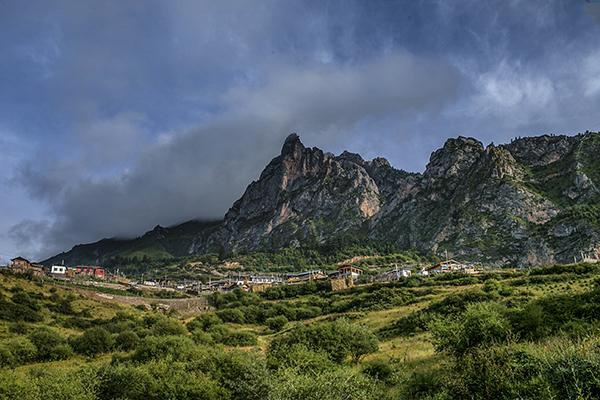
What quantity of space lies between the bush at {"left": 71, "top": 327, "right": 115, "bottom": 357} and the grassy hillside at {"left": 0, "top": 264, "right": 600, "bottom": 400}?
18 centimetres

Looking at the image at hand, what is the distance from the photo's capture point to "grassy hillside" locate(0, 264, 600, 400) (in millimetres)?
23891

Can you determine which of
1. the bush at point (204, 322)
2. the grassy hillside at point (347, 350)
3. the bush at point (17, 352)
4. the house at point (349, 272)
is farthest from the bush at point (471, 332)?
the house at point (349, 272)

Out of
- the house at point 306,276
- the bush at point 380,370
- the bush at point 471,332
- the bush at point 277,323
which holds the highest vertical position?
the bush at point 471,332

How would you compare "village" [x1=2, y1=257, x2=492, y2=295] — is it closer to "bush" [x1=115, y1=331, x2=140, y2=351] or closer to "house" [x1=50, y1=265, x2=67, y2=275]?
"house" [x1=50, y1=265, x2=67, y2=275]

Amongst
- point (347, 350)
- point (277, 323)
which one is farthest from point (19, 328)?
point (347, 350)

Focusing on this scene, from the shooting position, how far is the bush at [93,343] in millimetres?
68812

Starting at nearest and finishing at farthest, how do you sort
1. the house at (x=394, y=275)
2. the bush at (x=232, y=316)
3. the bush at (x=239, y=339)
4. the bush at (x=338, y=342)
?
the bush at (x=338, y=342) < the bush at (x=239, y=339) < the bush at (x=232, y=316) < the house at (x=394, y=275)

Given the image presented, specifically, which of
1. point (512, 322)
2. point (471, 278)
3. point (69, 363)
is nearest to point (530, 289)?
point (471, 278)

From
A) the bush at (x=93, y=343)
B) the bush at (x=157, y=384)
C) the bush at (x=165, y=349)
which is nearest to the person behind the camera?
the bush at (x=157, y=384)

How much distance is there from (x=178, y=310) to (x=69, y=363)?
208ft

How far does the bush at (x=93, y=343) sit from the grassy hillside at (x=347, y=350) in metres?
0.18

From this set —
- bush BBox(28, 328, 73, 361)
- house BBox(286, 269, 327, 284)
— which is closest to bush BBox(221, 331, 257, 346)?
bush BBox(28, 328, 73, 361)

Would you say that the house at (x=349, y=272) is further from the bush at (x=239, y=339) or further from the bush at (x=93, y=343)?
the bush at (x=93, y=343)

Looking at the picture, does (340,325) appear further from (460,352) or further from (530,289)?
(530,289)
